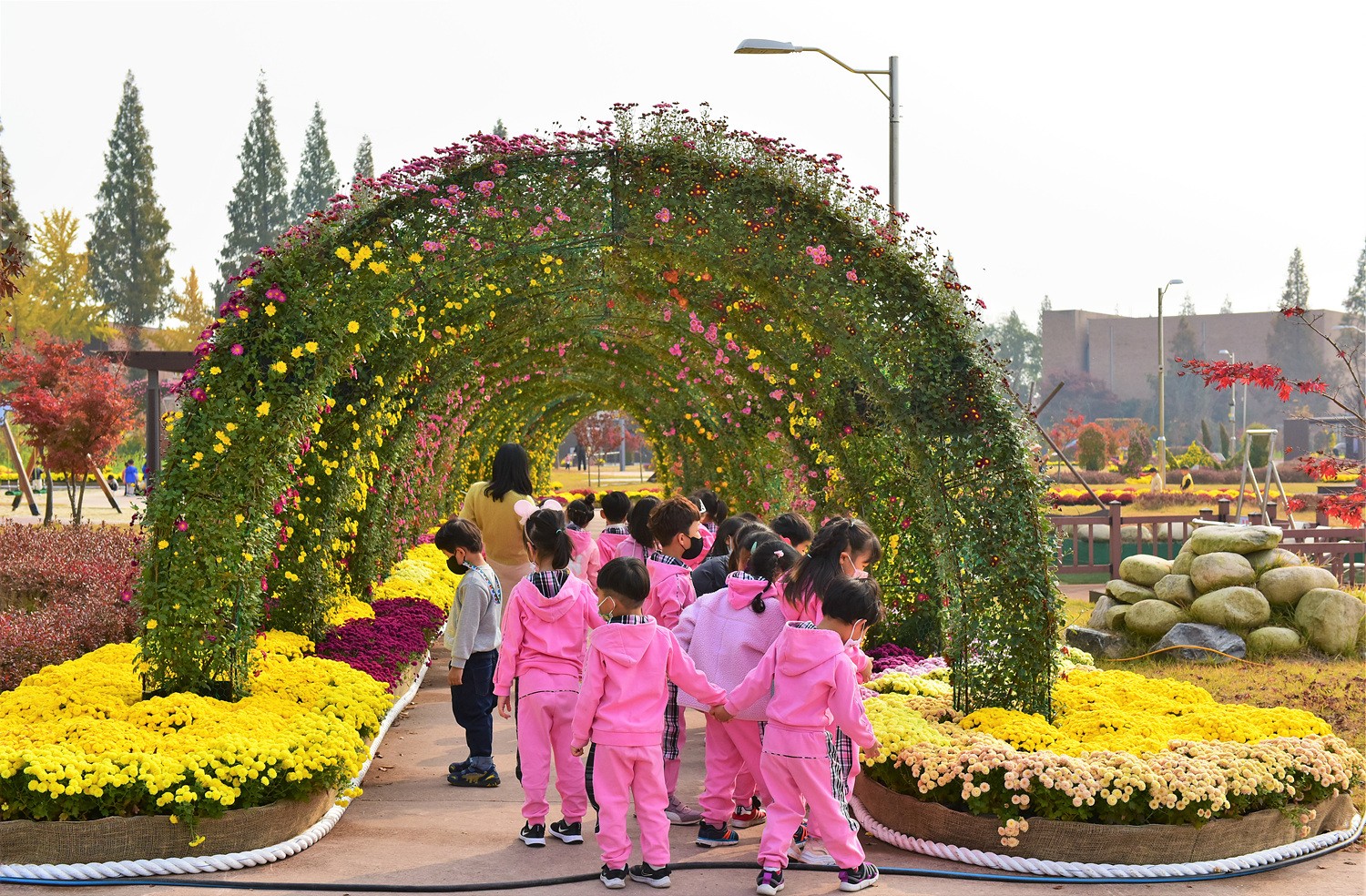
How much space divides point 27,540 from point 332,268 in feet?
26.6

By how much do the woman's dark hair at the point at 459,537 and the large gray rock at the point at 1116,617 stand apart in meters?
6.30

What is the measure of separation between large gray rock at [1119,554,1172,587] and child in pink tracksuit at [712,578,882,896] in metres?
7.01

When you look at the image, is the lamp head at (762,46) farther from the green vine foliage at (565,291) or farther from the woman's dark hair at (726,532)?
the woman's dark hair at (726,532)

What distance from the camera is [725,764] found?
4.99 meters

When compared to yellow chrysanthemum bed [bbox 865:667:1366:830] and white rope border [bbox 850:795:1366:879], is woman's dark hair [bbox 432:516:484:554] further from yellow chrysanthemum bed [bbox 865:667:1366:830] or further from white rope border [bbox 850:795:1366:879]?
white rope border [bbox 850:795:1366:879]

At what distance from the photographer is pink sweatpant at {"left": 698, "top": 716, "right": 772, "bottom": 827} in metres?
4.92

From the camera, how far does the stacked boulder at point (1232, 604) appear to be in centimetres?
954

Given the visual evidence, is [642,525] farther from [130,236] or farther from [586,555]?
[130,236]

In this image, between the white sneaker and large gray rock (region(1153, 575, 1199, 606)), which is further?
large gray rock (region(1153, 575, 1199, 606))

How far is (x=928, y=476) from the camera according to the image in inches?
238

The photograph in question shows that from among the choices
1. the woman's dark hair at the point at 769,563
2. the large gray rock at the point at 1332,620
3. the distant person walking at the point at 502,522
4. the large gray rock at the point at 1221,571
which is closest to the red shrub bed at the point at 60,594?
the distant person walking at the point at 502,522

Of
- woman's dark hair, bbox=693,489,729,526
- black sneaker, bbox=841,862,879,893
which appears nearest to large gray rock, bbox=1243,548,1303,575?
woman's dark hair, bbox=693,489,729,526

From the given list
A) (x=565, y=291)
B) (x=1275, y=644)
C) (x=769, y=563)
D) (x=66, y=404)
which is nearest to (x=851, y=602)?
(x=769, y=563)

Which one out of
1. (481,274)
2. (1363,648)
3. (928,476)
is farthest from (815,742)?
(1363,648)
